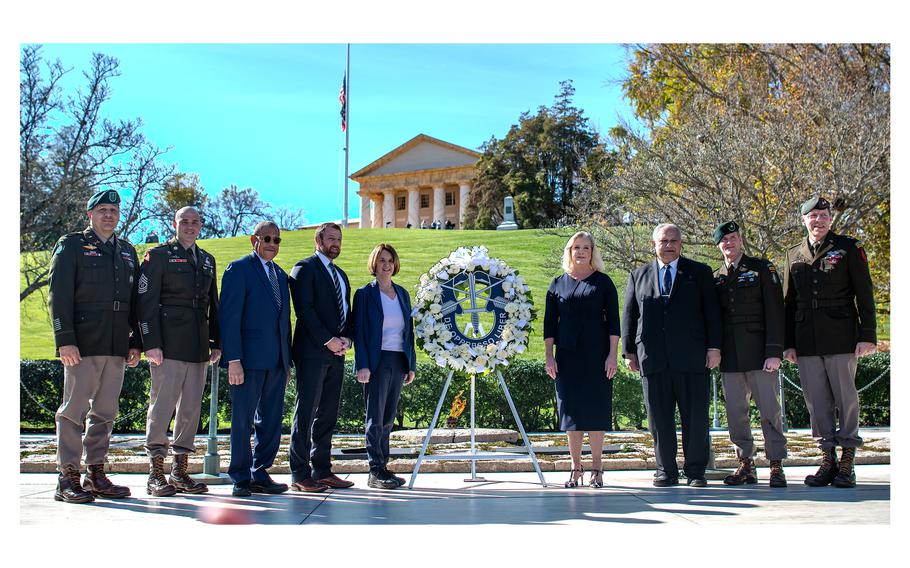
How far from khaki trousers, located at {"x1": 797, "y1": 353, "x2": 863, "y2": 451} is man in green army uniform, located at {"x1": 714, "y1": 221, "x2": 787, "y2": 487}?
1.01 ft

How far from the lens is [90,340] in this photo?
6543 millimetres

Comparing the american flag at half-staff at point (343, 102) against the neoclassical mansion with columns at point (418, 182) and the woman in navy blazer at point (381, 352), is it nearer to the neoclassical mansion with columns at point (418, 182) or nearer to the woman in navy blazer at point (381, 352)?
the neoclassical mansion with columns at point (418, 182)

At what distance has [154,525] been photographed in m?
5.38

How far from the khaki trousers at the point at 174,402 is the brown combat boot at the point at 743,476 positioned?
15.9 ft

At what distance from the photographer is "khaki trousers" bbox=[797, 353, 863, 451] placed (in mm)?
7188

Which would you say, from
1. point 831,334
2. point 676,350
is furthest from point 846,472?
point 676,350

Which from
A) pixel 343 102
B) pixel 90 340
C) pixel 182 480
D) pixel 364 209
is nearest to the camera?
pixel 90 340

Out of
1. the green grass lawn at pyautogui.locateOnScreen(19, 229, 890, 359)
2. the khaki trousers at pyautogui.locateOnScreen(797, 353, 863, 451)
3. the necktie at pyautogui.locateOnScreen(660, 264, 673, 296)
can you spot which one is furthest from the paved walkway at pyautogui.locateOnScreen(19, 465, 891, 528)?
the green grass lawn at pyautogui.locateOnScreen(19, 229, 890, 359)

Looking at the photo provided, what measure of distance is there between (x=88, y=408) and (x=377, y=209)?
8284cm

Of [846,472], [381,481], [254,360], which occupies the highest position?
[254,360]

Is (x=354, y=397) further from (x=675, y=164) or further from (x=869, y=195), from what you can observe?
(x=869, y=195)

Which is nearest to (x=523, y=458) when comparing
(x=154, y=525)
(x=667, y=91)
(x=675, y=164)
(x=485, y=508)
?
(x=485, y=508)

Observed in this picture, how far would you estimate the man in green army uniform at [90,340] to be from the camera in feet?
21.1

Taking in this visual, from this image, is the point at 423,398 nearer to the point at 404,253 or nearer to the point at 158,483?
the point at 158,483
